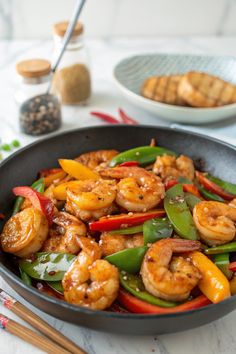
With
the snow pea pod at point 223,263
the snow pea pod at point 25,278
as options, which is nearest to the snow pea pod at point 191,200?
the snow pea pod at point 223,263

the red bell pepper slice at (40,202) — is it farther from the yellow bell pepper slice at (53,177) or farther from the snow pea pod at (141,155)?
the snow pea pod at (141,155)

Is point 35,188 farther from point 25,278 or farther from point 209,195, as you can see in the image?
point 209,195

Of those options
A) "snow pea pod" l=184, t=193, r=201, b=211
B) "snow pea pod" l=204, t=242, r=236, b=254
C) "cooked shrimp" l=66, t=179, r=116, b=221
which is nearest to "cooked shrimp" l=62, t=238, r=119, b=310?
"cooked shrimp" l=66, t=179, r=116, b=221

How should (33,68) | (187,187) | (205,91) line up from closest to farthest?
(187,187), (33,68), (205,91)

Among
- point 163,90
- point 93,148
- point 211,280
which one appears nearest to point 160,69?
point 163,90

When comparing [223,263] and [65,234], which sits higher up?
[65,234]

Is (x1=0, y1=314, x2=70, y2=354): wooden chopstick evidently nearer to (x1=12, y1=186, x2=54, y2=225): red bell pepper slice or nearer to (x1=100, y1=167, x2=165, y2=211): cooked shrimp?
(x1=12, y1=186, x2=54, y2=225): red bell pepper slice

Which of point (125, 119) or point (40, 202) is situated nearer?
point (40, 202)
